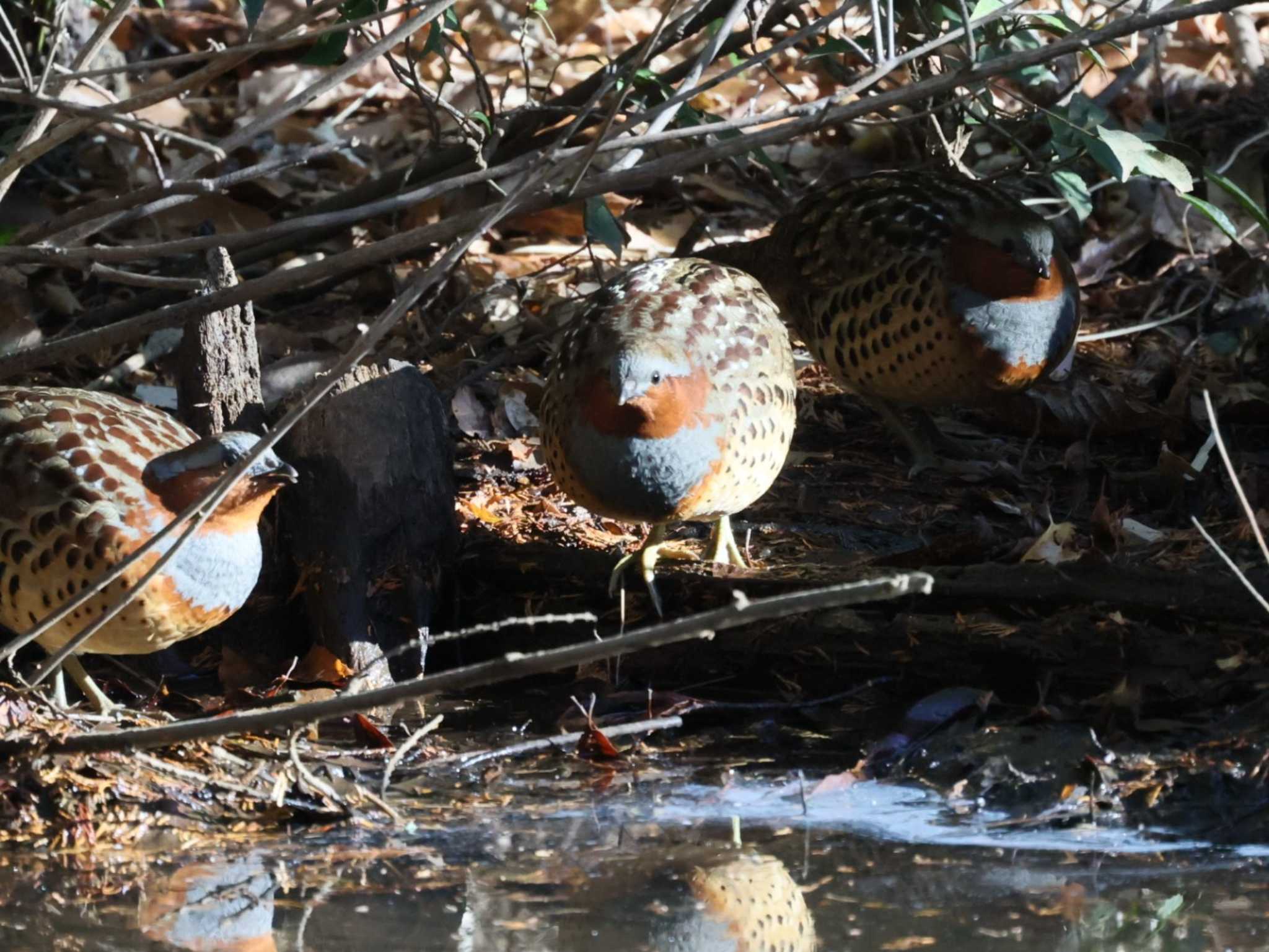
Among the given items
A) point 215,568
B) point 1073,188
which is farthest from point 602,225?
point 215,568

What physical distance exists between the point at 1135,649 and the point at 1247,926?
1.23 m

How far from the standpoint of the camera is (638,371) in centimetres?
467

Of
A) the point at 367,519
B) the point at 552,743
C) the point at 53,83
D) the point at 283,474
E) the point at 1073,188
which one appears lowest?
the point at 552,743

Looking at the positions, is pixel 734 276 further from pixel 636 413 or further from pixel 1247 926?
pixel 1247 926

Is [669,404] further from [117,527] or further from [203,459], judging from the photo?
[117,527]

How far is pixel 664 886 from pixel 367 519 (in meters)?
1.89

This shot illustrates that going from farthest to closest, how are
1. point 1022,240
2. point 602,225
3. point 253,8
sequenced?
point 1022,240 → point 602,225 → point 253,8

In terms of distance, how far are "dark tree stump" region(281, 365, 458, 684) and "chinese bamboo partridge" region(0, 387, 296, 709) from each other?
Answer: 53 centimetres

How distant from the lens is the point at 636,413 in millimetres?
4652

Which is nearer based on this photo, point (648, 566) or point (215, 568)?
point (215, 568)

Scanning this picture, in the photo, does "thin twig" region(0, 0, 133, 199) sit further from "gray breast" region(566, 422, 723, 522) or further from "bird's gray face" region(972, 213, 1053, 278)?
"bird's gray face" region(972, 213, 1053, 278)

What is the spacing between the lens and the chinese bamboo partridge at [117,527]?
4.24 meters

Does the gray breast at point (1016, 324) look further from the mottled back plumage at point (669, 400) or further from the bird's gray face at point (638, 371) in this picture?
the bird's gray face at point (638, 371)

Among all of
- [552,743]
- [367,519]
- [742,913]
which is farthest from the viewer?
[367,519]
